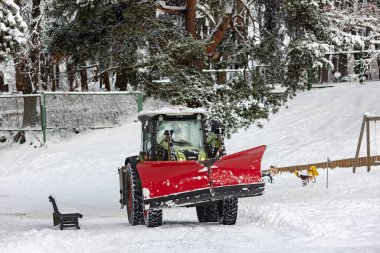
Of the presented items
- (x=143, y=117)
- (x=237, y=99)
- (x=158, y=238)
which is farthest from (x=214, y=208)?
(x=237, y=99)

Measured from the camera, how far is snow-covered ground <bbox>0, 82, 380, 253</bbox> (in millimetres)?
10742

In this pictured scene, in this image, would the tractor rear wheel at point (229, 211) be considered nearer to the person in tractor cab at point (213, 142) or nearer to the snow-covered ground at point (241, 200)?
the snow-covered ground at point (241, 200)

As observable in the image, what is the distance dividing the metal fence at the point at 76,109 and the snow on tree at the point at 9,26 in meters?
12.3

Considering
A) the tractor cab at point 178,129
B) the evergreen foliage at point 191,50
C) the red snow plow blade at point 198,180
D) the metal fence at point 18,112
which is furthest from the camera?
the metal fence at point 18,112

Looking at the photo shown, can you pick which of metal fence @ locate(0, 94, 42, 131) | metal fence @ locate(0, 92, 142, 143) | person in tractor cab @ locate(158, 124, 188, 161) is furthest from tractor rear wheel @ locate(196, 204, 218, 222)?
metal fence @ locate(0, 94, 42, 131)

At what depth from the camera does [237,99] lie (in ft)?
66.3

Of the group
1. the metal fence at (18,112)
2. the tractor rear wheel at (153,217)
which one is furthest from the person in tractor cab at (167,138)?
the metal fence at (18,112)

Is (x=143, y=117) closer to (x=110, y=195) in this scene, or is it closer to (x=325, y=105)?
(x=110, y=195)

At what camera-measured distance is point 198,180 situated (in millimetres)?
12336

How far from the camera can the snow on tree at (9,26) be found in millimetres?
16375

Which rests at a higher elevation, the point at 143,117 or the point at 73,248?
the point at 143,117

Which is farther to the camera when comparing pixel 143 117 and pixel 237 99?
pixel 237 99

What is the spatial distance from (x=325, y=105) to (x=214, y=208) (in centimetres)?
1580

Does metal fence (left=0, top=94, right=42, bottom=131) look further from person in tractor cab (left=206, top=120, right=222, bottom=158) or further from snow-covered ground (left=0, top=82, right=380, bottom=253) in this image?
person in tractor cab (left=206, top=120, right=222, bottom=158)
